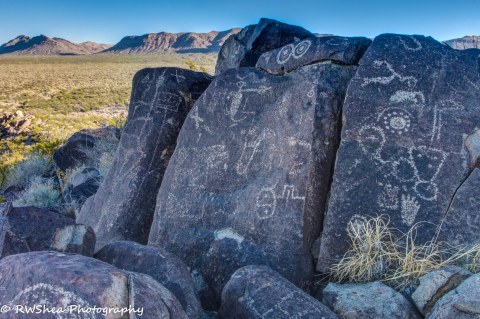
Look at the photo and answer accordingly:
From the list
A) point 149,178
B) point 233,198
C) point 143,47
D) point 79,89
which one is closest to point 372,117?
point 233,198

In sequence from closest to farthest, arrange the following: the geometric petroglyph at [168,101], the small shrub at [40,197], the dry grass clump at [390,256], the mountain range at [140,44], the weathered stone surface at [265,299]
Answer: the weathered stone surface at [265,299]
the dry grass clump at [390,256]
the geometric petroglyph at [168,101]
the small shrub at [40,197]
the mountain range at [140,44]

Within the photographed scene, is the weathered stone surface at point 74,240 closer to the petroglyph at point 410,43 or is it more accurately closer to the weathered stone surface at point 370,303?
the weathered stone surface at point 370,303

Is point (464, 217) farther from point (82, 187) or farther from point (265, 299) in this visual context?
point (82, 187)

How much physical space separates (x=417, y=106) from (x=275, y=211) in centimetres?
149

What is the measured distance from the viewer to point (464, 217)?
355cm

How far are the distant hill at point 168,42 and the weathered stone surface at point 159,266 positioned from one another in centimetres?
8811

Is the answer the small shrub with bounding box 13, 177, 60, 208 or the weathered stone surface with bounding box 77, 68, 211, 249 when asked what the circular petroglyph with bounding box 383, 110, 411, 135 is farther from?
the small shrub with bounding box 13, 177, 60, 208

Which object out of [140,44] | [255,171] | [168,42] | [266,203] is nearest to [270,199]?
[266,203]

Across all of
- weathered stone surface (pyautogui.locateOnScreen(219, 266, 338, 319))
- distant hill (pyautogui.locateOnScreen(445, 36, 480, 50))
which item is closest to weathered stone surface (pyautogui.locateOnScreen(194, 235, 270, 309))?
weathered stone surface (pyautogui.locateOnScreen(219, 266, 338, 319))

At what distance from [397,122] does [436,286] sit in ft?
4.67

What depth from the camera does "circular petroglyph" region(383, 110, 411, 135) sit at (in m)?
3.79

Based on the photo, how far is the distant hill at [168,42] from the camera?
93.8 meters

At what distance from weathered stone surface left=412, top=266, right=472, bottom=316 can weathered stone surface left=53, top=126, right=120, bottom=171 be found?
8.53 meters

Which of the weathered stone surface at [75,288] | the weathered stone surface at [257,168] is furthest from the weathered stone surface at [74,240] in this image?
the weathered stone surface at [257,168]
